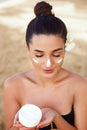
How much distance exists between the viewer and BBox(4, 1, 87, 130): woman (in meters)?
1.61

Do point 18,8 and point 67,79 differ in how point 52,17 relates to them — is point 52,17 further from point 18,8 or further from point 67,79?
point 18,8

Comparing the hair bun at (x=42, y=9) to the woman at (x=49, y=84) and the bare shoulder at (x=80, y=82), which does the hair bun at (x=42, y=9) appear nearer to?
the woman at (x=49, y=84)

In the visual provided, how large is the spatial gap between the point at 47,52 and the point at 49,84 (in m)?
0.31

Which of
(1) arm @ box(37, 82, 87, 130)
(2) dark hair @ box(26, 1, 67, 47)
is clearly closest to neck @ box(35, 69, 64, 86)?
(1) arm @ box(37, 82, 87, 130)

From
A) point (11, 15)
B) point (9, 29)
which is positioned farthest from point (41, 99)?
point (11, 15)

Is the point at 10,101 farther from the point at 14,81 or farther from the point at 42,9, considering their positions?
the point at 42,9

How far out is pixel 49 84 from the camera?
1859 mm

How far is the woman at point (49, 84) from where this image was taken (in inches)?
63.2

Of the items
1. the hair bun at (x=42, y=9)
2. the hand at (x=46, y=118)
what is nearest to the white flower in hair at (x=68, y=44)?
the hair bun at (x=42, y=9)

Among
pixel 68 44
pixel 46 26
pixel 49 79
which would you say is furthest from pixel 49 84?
pixel 46 26

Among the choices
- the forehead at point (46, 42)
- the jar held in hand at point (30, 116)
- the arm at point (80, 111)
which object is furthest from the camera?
the arm at point (80, 111)

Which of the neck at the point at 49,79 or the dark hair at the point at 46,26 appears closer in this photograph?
the dark hair at the point at 46,26

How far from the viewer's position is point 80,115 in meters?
1.80

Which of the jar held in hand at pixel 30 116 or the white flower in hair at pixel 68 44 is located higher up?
the white flower in hair at pixel 68 44
